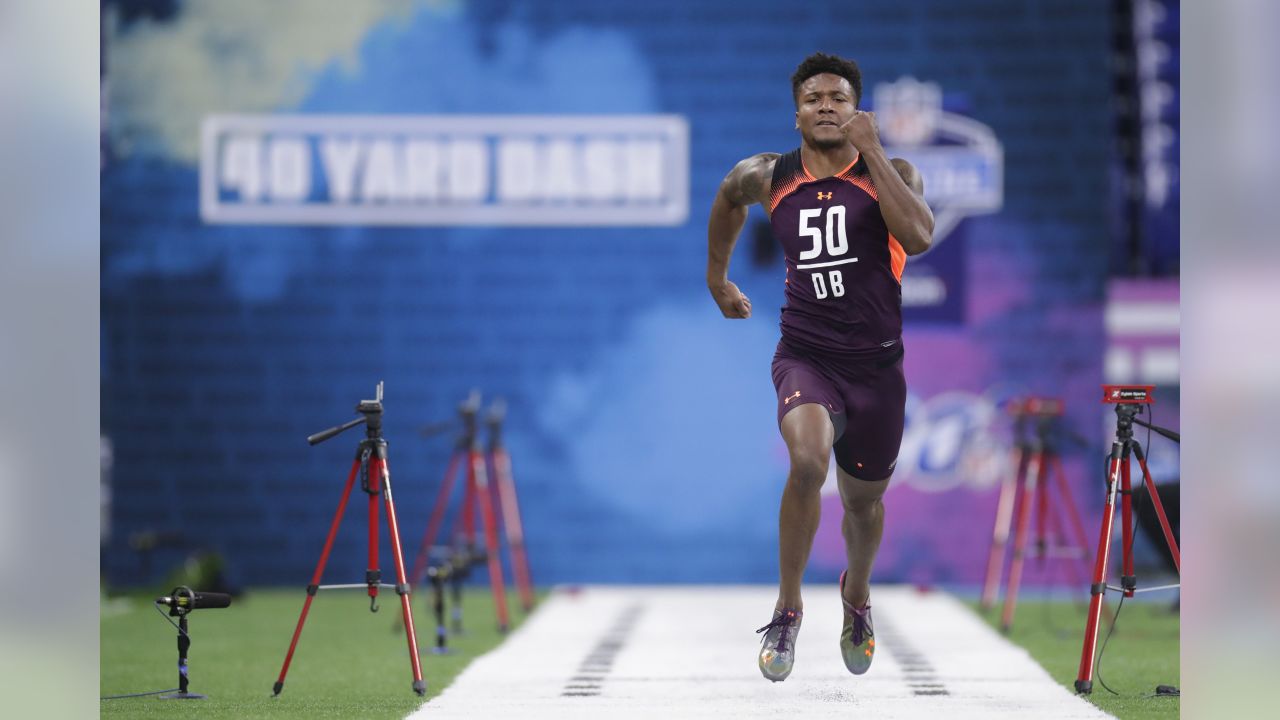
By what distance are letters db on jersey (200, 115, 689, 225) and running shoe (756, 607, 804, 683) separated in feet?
17.4

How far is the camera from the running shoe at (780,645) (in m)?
4.01

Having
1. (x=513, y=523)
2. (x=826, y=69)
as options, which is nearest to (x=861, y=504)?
(x=826, y=69)

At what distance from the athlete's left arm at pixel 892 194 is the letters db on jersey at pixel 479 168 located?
5052 mm

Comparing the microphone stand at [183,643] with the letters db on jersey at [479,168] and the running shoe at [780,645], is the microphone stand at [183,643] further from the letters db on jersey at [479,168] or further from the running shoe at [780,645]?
the letters db on jersey at [479,168]

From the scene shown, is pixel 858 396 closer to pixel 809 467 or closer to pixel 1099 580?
pixel 809 467

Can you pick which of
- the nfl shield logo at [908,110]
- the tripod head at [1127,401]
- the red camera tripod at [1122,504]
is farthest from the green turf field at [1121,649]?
the nfl shield logo at [908,110]

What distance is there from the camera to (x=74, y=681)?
3.72m

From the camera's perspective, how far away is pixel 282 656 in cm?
631

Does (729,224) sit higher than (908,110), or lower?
lower

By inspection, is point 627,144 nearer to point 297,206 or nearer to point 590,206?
point 590,206

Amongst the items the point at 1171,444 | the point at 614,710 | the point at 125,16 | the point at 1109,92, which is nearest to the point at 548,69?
the point at 125,16

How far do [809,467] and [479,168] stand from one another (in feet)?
18.0

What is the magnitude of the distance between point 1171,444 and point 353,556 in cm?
491

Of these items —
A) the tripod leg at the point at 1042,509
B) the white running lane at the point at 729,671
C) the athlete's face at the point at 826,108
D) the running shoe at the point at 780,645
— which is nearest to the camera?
the running shoe at the point at 780,645
